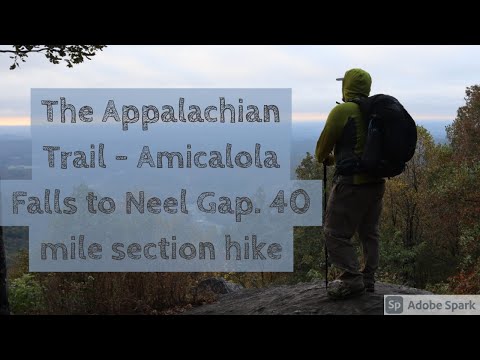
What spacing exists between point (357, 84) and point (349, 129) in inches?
18.5

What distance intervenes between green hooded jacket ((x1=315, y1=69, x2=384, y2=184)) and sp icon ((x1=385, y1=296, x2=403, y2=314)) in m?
1.22

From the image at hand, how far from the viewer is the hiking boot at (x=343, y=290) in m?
6.30

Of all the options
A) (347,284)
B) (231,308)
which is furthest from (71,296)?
(347,284)

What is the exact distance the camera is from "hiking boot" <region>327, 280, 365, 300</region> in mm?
6301

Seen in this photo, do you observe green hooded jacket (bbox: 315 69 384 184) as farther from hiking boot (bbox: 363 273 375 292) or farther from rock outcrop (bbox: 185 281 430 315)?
rock outcrop (bbox: 185 281 430 315)

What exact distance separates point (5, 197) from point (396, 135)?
435cm

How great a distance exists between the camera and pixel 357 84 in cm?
618

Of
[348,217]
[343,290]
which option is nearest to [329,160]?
[348,217]

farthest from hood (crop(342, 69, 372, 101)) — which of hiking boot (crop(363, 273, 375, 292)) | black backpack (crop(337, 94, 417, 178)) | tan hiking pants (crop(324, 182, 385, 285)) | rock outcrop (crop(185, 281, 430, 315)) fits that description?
rock outcrop (crop(185, 281, 430, 315))

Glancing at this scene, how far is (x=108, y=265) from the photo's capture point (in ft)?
24.1

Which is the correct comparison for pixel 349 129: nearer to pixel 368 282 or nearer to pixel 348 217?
pixel 348 217

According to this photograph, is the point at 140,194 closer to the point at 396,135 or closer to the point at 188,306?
the point at 188,306

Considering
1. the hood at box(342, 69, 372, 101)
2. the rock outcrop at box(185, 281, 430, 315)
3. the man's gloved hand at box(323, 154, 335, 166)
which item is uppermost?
the hood at box(342, 69, 372, 101)

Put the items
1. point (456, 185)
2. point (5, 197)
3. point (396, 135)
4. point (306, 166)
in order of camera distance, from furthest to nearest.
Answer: point (456, 185), point (306, 166), point (5, 197), point (396, 135)
